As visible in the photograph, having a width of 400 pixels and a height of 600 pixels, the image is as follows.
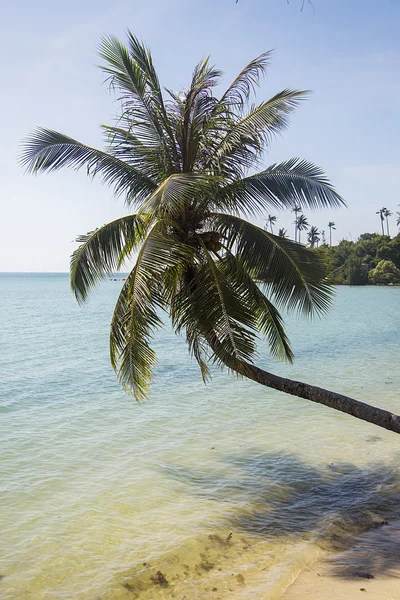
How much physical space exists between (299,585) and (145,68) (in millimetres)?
7708

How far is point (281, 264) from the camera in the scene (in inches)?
325

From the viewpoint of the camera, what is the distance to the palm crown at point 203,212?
7711 mm

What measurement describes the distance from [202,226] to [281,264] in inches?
52.2

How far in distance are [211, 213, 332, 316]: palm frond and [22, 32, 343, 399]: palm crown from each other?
0.05 feet

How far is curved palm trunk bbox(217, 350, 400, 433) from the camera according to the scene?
6586mm

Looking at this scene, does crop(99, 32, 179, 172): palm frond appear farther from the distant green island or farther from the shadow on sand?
the distant green island

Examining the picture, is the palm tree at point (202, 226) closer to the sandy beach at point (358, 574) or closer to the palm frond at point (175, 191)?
the palm frond at point (175, 191)

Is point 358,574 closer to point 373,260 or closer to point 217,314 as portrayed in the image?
Answer: point 217,314

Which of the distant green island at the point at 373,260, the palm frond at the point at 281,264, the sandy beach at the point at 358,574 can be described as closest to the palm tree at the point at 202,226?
the palm frond at the point at 281,264

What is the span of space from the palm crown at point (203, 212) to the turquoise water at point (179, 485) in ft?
7.45

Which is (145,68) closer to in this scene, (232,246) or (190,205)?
(190,205)

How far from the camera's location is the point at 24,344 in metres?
31.6

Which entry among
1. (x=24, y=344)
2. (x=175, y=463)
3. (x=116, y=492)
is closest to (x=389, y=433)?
(x=175, y=463)

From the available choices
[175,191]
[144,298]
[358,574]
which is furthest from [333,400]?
[175,191]
